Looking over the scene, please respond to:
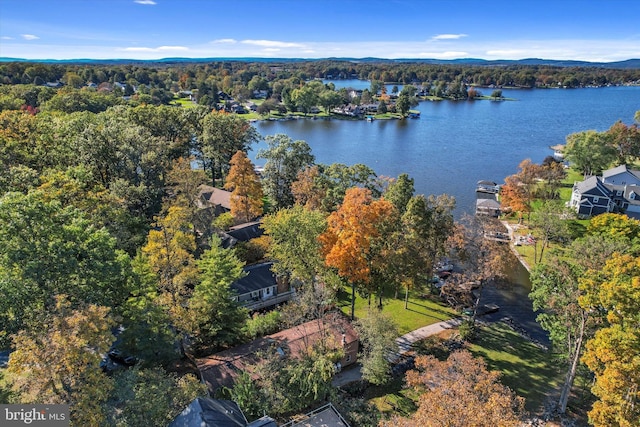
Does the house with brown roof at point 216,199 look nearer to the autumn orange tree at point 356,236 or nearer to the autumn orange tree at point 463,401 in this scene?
the autumn orange tree at point 356,236

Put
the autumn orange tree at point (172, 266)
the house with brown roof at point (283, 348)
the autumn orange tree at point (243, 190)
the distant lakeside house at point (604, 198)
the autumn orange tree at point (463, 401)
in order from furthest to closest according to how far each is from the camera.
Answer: the distant lakeside house at point (604, 198), the autumn orange tree at point (243, 190), the autumn orange tree at point (172, 266), the house with brown roof at point (283, 348), the autumn orange tree at point (463, 401)

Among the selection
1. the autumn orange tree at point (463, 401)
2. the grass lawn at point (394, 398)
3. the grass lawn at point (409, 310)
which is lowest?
the grass lawn at point (394, 398)

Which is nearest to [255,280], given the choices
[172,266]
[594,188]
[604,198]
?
[172,266]

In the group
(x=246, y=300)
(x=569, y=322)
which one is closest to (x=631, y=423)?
(x=569, y=322)

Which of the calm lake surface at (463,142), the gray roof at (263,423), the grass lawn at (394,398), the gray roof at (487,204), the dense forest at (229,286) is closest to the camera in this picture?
the dense forest at (229,286)

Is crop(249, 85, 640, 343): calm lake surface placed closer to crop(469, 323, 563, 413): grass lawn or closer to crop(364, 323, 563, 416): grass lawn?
crop(469, 323, 563, 413): grass lawn

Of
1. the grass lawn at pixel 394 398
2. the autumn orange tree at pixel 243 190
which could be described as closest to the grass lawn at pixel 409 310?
the grass lawn at pixel 394 398
